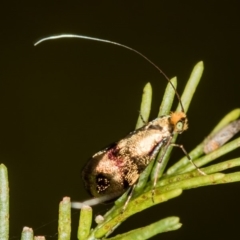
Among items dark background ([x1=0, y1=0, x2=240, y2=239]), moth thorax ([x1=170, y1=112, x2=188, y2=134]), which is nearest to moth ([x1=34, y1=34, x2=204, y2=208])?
moth thorax ([x1=170, y1=112, x2=188, y2=134])

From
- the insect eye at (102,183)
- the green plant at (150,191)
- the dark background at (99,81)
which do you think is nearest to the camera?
the green plant at (150,191)

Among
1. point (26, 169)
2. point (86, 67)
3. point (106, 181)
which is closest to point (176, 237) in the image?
point (26, 169)

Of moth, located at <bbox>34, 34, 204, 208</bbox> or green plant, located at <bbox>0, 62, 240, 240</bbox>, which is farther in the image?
moth, located at <bbox>34, 34, 204, 208</bbox>

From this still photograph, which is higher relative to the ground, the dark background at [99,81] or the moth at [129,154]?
the dark background at [99,81]

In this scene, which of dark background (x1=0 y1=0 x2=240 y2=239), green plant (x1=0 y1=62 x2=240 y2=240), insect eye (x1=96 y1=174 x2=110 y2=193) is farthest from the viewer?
dark background (x1=0 y1=0 x2=240 y2=239)

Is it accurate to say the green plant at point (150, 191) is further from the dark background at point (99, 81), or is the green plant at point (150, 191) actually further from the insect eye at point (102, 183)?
the dark background at point (99, 81)

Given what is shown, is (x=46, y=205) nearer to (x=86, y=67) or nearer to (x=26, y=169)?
(x=26, y=169)

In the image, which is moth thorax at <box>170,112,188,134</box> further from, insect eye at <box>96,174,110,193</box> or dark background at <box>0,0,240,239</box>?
dark background at <box>0,0,240,239</box>

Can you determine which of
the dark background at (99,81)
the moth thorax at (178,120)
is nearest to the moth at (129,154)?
the moth thorax at (178,120)
